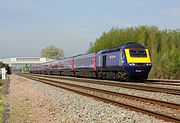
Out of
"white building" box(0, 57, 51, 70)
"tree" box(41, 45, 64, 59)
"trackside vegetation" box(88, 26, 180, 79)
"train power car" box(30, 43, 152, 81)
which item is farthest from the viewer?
"tree" box(41, 45, 64, 59)

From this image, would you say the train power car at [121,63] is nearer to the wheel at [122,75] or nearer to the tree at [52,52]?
the wheel at [122,75]

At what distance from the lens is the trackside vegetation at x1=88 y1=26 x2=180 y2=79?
38.0 m

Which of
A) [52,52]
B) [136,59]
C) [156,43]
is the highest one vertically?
[52,52]

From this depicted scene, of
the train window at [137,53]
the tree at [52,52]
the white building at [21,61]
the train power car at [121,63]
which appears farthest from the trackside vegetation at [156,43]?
the tree at [52,52]

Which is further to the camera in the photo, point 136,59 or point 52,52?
point 52,52

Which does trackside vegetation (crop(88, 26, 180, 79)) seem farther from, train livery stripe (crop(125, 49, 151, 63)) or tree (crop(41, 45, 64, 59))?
tree (crop(41, 45, 64, 59))

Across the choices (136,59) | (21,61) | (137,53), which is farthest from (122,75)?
(21,61)

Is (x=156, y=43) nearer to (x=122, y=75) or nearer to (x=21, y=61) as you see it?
(x=122, y=75)

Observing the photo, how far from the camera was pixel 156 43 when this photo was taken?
57.9 meters

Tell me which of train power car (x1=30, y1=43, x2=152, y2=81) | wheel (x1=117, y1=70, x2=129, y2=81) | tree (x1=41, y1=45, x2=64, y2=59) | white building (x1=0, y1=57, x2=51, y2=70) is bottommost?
wheel (x1=117, y1=70, x2=129, y2=81)

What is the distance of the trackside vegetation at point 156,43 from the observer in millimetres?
38009

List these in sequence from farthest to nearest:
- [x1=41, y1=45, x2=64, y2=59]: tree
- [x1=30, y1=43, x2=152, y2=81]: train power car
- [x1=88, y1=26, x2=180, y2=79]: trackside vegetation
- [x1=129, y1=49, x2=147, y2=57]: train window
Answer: [x1=41, y1=45, x2=64, y2=59]: tree < [x1=88, y1=26, x2=180, y2=79]: trackside vegetation < [x1=129, y1=49, x2=147, y2=57]: train window < [x1=30, y1=43, x2=152, y2=81]: train power car

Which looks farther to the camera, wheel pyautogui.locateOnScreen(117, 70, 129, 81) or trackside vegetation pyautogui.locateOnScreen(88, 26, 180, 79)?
trackside vegetation pyautogui.locateOnScreen(88, 26, 180, 79)

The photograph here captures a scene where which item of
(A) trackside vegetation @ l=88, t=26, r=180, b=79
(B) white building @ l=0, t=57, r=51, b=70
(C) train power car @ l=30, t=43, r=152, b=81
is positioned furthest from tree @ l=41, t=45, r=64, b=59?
(C) train power car @ l=30, t=43, r=152, b=81
